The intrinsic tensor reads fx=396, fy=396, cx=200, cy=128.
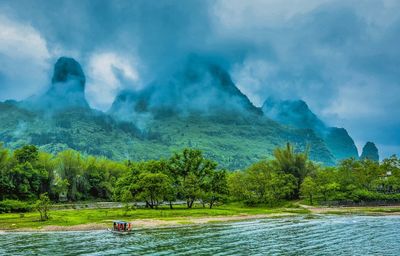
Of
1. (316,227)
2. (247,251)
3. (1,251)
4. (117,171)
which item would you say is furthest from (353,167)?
(1,251)

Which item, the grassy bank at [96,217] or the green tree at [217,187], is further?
the green tree at [217,187]

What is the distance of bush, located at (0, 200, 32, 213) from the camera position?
8644cm

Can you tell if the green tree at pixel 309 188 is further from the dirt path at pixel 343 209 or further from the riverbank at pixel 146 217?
the riverbank at pixel 146 217

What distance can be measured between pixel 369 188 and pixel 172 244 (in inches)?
3201

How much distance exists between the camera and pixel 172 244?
45.7 meters

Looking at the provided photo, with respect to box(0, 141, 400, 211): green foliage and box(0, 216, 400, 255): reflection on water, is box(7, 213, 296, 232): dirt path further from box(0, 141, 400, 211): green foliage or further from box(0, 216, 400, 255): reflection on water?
box(0, 141, 400, 211): green foliage

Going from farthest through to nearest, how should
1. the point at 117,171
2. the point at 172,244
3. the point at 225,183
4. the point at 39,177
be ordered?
the point at 117,171 < the point at 39,177 < the point at 225,183 < the point at 172,244

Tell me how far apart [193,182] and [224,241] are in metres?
50.5

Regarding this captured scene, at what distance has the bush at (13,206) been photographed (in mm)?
86438

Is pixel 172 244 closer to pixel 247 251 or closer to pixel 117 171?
pixel 247 251

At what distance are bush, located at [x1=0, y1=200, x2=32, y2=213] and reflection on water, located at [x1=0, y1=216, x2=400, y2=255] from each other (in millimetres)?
35244

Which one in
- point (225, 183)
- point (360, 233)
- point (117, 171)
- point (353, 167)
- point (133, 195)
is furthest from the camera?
point (117, 171)

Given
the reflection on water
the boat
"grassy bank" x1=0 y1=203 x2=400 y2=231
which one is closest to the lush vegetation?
"grassy bank" x1=0 y1=203 x2=400 y2=231

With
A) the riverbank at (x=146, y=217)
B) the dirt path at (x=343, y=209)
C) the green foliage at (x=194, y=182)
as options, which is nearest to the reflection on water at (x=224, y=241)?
the riverbank at (x=146, y=217)
